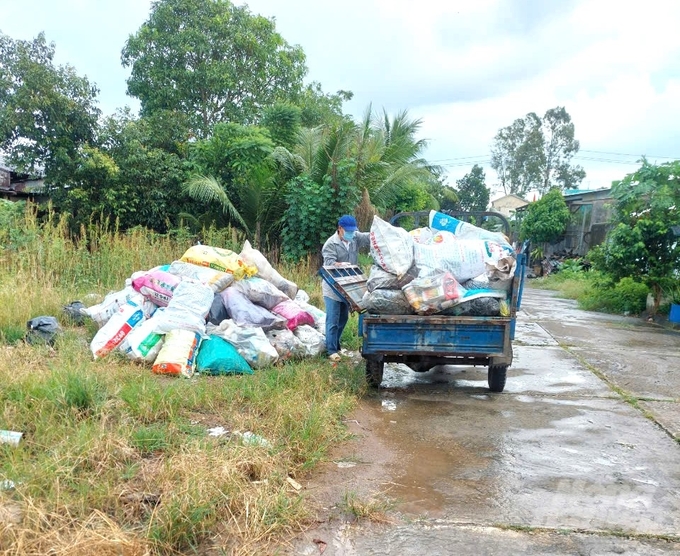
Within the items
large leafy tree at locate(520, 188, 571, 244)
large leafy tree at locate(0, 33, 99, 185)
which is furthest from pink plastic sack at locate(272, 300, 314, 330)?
large leafy tree at locate(520, 188, 571, 244)

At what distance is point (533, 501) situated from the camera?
3.22 m

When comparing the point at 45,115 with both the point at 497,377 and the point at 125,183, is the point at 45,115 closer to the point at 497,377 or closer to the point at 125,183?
the point at 125,183

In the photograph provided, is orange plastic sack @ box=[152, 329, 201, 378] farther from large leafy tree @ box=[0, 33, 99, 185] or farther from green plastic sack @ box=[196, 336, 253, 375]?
large leafy tree @ box=[0, 33, 99, 185]

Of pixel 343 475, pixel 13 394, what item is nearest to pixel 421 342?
pixel 343 475

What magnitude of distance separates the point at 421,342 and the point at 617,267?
9.04 metres

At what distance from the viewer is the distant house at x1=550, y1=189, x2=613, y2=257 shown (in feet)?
80.5

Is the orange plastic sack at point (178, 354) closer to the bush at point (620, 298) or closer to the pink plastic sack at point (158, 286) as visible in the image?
the pink plastic sack at point (158, 286)

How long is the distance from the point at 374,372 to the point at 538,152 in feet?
143

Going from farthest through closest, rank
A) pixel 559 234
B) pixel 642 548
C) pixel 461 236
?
pixel 559 234
pixel 461 236
pixel 642 548

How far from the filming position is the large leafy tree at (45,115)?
39.3 feet

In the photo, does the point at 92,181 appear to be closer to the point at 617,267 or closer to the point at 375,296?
the point at 375,296

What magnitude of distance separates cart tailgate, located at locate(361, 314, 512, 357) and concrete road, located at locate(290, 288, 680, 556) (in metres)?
0.50

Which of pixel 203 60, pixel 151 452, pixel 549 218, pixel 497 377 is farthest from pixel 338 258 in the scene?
pixel 549 218

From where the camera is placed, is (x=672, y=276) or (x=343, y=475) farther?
(x=672, y=276)
